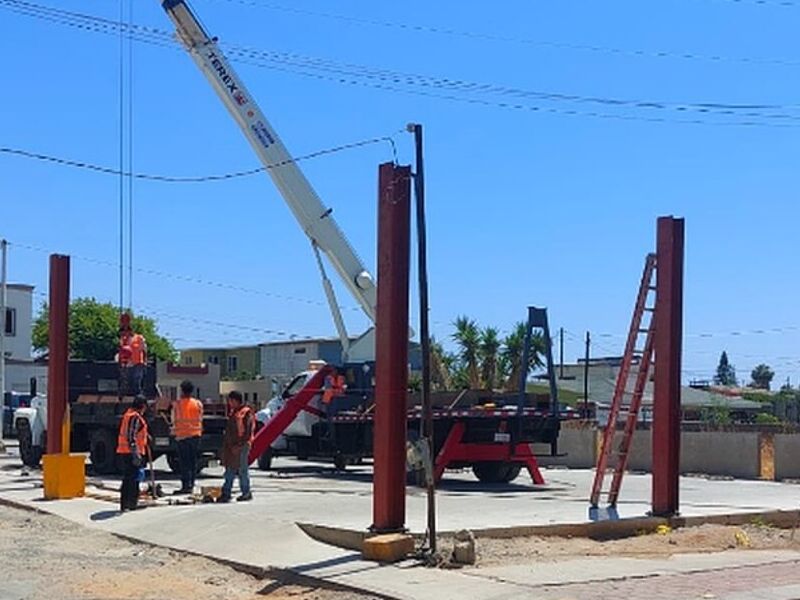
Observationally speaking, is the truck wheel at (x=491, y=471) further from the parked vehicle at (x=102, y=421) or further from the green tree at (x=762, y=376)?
the green tree at (x=762, y=376)

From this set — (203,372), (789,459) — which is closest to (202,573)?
(789,459)

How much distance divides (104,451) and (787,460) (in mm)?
14235

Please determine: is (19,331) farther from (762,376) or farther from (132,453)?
(762,376)

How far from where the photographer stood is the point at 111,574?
12656mm

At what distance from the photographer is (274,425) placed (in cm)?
2288

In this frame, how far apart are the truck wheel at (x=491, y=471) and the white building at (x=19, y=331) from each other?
136 feet

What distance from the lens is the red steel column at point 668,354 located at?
16250mm

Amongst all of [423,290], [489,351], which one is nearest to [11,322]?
[489,351]

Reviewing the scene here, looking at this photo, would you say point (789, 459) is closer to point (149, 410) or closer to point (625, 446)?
point (625, 446)

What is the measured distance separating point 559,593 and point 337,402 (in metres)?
13.7

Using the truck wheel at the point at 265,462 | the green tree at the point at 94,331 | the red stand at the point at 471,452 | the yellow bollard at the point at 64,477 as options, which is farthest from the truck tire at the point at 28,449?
the green tree at the point at 94,331

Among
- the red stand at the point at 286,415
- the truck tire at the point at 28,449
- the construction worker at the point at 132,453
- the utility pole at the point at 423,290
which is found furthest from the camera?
the truck tire at the point at 28,449

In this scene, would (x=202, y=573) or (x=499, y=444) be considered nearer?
(x=202, y=573)

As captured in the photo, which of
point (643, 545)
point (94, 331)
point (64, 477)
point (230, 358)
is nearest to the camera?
point (643, 545)
